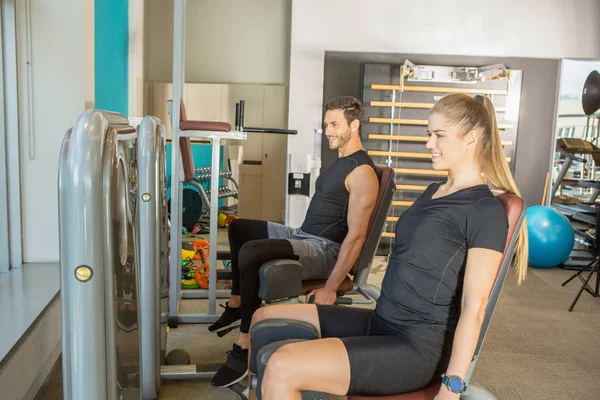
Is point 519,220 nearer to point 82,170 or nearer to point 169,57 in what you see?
point 82,170

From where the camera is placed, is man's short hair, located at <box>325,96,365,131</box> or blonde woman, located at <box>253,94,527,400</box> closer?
blonde woman, located at <box>253,94,527,400</box>

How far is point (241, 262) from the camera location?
237cm

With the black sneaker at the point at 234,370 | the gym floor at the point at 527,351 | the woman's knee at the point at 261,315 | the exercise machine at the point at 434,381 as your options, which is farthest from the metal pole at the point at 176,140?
the exercise machine at the point at 434,381

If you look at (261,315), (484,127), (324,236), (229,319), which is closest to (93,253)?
(261,315)

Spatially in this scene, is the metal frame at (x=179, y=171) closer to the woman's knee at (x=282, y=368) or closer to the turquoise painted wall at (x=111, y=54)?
the turquoise painted wall at (x=111, y=54)

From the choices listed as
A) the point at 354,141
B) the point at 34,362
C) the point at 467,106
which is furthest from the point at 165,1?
Result: the point at 467,106

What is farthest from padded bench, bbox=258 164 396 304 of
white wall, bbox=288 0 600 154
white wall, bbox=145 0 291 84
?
white wall, bbox=145 0 291 84

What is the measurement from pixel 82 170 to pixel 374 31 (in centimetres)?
501

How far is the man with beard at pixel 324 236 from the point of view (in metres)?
2.36

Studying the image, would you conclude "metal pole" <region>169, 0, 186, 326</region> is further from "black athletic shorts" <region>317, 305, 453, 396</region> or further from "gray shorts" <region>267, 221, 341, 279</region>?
"black athletic shorts" <region>317, 305, 453, 396</region>

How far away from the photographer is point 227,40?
7156 millimetres

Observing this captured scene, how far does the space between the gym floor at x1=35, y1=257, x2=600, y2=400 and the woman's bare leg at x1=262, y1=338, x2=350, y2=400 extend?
1165mm

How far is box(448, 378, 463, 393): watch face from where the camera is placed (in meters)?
1.36

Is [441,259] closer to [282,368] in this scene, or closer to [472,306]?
[472,306]
